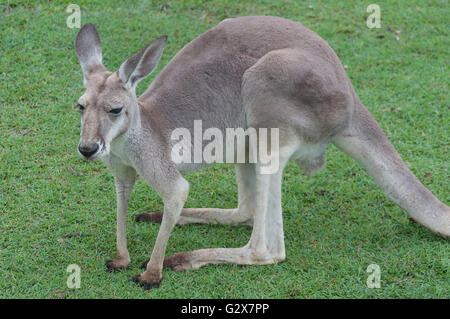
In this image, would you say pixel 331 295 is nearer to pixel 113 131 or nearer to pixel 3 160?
pixel 113 131

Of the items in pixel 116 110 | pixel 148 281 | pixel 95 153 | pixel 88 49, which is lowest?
pixel 148 281

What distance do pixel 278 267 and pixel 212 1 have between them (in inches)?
150

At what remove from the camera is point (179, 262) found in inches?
130

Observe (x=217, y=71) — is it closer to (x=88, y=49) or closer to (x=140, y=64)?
(x=140, y=64)

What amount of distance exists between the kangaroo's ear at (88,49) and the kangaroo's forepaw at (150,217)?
112 cm

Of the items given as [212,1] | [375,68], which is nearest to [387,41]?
[375,68]

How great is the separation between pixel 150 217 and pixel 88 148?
4.02 feet

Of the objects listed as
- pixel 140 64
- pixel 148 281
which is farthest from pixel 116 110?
pixel 148 281

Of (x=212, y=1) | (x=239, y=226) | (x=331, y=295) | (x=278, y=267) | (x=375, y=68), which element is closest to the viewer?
(x=331, y=295)

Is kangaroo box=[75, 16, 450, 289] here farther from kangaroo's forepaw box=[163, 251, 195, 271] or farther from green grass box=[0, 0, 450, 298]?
green grass box=[0, 0, 450, 298]

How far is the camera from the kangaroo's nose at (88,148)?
263cm

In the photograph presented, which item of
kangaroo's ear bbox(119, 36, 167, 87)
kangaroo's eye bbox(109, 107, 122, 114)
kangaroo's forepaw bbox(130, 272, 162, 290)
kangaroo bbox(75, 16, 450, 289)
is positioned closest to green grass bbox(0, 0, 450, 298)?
kangaroo's forepaw bbox(130, 272, 162, 290)

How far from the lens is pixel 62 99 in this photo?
4957 millimetres

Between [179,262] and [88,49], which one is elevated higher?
[88,49]
